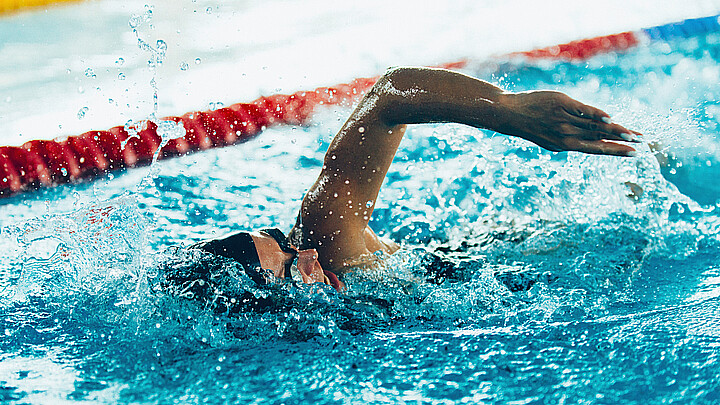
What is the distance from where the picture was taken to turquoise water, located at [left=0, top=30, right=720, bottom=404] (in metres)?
0.94

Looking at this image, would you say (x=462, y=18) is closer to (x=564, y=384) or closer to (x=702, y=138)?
(x=702, y=138)

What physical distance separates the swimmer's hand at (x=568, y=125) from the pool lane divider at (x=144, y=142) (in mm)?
1724

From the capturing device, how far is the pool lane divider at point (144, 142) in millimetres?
2582

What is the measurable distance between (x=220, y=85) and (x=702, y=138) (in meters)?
2.44

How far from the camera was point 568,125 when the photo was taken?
957mm

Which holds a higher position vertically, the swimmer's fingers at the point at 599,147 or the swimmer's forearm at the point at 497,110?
the swimmer's forearm at the point at 497,110

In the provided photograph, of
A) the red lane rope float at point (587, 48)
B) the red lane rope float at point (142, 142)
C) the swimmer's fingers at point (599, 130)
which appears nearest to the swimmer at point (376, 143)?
the swimmer's fingers at point (599, 130)

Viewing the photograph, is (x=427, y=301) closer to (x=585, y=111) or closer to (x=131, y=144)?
(x=585, y=111)

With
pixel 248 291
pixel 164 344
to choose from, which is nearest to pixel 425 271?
pixel 248 291

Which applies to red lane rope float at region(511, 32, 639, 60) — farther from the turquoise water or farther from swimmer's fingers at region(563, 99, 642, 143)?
swimmer's fingers at region(563, 99, 642, 143)

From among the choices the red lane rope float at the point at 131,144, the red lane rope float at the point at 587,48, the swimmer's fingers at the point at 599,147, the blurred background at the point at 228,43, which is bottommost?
the swimmer's fingers at the point at 599,147

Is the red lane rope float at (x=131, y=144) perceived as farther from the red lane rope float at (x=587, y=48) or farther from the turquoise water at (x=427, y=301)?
the red lane rope float at (x=587, y=48)

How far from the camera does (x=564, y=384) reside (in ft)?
2.97

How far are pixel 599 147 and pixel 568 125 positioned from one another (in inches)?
2.3
